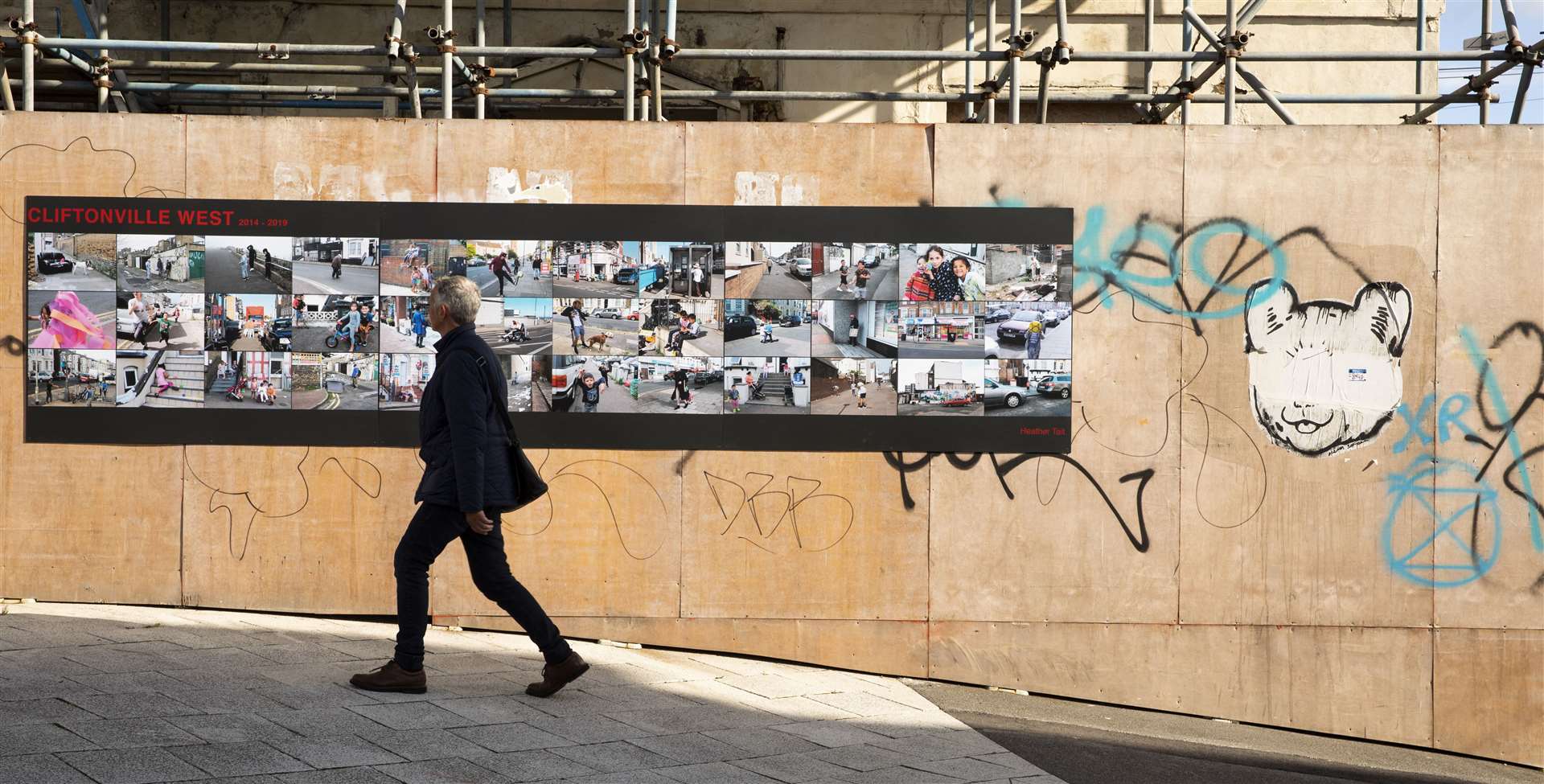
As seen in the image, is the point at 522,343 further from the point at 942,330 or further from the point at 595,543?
the point at 942,330

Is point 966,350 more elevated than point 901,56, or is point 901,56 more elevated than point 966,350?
point 901,56

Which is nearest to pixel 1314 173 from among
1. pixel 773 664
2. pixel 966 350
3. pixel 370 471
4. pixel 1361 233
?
pixel 1361 233

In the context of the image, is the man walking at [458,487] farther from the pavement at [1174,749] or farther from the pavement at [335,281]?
the pavement at [1174,749]

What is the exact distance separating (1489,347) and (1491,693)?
1.84 meters

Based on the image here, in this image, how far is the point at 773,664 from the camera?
6.63 metres

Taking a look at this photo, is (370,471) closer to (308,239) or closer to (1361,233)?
(308,239)

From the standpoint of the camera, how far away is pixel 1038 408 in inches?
263

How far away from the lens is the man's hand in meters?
4.79

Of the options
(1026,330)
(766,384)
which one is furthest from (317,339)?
(1026,330)

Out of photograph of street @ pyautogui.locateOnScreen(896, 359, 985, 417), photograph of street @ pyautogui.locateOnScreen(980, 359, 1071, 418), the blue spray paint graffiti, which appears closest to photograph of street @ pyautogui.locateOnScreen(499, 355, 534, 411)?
photograph of street @ pyautogui.locateOnScreen(896, 359, 985, 417)

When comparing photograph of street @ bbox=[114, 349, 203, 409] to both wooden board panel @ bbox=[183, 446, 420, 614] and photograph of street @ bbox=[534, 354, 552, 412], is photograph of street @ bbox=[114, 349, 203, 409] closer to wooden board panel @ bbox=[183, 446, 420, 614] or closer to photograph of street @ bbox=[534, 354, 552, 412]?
wooden board panel @ bbox=[183, 446, 420, 614]

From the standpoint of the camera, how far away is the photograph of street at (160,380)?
21.5 ft

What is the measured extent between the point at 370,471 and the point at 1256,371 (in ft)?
15.1

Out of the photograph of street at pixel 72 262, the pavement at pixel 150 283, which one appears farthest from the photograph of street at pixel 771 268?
the photograph of street at pixel 72 262
